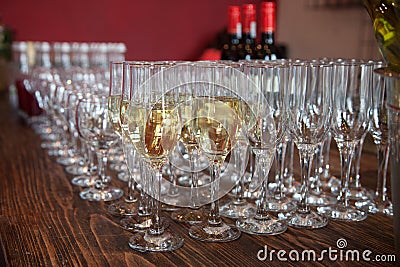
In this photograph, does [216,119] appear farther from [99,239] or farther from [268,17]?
[268,17]

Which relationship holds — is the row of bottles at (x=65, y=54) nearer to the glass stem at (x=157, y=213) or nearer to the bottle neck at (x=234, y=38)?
the bottle neck at (x=234, y=38)

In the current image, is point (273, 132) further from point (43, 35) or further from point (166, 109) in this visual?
point (43, 35)

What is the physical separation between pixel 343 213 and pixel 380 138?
17 centimetres

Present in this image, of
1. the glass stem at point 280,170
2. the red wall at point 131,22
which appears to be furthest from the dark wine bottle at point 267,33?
the red wall at point 131,22

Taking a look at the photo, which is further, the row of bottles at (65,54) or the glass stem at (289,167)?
the row of bottles at (65,54)

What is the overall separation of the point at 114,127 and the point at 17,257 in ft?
1.16

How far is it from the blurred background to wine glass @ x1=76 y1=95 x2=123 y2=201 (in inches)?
129

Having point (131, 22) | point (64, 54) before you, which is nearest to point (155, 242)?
point (64, 54)

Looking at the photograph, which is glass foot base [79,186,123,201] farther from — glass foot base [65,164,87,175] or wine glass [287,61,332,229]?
wine glass [287,61,332,229]

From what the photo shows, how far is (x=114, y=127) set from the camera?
1070 millimetres

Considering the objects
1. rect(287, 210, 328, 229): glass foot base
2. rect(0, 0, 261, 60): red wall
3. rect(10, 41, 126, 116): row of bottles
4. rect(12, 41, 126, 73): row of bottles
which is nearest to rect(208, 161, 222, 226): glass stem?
rect(287, 210, 328, 229): glass foot base

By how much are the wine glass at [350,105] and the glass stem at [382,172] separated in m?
0.13

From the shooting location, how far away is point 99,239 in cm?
88

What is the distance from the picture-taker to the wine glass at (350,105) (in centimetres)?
98
